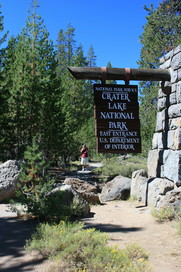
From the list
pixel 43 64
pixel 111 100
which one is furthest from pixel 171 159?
pixel 43 64

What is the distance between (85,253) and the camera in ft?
11.8

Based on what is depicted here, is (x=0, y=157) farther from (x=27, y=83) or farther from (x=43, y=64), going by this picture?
(x=43, y=64)

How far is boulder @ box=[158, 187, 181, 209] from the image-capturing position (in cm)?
600

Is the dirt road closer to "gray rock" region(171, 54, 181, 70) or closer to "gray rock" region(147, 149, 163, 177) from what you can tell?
"gray rock" region(147, 149, 163, 177)

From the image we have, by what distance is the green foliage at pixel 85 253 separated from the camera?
10.9 feet

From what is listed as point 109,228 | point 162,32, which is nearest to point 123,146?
point 109,228

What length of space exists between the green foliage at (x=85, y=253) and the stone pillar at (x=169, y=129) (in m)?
3.14

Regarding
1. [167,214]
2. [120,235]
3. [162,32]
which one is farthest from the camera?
[162,32]

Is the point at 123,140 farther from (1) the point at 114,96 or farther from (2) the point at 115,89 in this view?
(2) the point at 115,89

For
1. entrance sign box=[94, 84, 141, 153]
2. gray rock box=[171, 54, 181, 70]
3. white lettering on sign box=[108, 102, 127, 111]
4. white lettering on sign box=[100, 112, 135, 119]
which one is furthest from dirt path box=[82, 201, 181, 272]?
gray rock box=[171, 54, 181, 70]

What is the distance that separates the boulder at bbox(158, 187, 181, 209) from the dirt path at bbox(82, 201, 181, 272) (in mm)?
456

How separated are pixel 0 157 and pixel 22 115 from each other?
7.37ft

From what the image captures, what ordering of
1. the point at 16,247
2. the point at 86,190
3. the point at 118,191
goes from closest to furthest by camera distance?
the point at 16,247, the point at 86,190, the point at 118,191

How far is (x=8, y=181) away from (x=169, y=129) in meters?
4.63
